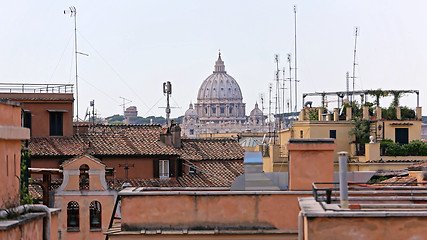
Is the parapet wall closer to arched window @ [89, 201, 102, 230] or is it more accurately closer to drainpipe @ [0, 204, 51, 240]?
drainpipe @ [0, 204, 51, 240]

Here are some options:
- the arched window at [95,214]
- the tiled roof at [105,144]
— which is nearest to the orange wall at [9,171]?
the arched window at [95,214]

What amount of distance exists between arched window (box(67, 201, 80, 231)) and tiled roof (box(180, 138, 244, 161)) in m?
11.1

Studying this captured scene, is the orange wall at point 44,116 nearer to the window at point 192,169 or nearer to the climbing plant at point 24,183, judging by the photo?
the window at point 192,169

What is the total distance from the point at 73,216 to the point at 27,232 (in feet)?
61.1

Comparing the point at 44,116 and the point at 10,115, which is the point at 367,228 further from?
the point at 44,116

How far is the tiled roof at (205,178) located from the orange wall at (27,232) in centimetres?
2254

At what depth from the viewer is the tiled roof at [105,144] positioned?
1430 inches

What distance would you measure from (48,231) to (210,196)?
14.1 ft

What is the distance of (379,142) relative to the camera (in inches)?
1929

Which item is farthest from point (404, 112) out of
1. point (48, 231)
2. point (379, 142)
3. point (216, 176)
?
point (48, 231)

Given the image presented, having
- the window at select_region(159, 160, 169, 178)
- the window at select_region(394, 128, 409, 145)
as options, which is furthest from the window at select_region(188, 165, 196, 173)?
the window at select_region(394, 128, 409, 145)

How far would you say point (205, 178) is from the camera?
129 feet

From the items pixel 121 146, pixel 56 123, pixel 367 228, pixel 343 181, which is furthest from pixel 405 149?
pixel 367 228

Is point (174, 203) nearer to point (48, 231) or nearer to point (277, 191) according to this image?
point (277, 191)
